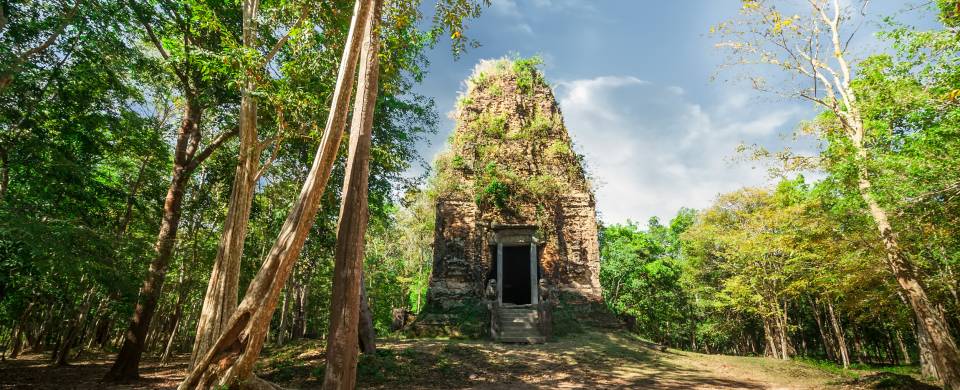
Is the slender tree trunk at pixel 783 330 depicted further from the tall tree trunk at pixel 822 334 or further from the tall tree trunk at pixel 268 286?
the tall tree trunk at pixel 268 286

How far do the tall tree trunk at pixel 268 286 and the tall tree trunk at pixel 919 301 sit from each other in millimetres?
10275

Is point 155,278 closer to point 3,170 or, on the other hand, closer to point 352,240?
point 3,170

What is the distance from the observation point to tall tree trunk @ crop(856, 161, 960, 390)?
7.84 meters

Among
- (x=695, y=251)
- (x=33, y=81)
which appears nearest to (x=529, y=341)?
(x=33, y=81)

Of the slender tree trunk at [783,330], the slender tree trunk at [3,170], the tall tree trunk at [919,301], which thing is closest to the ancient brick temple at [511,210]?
the tall tree trunk at [919,301]

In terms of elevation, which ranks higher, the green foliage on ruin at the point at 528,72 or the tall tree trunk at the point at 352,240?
the green foliage on ruin at the point at 528,72

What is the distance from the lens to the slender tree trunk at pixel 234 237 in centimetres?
621

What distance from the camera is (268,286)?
4.77 m

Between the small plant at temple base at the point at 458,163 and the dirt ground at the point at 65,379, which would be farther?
the small plant at temple base at the point at 458,163

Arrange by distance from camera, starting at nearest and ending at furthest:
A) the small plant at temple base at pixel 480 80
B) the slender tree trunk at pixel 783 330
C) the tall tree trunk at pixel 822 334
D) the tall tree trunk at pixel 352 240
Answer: the tall tree trunk at pixel 352 240 → the slender tree trunk at pixel 783 330 → the small plant at temple base at pixel 480 80 → the tall tree trunk at pixel 822 334

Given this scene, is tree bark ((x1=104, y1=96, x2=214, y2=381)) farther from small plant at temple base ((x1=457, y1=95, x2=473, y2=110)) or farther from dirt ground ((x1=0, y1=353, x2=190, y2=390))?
small plant at temple base ((x1=457, y1=95, x2=473, y2=110))

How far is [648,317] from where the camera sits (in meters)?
28.6

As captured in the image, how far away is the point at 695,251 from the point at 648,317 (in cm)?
771

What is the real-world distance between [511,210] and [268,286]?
12.3m
